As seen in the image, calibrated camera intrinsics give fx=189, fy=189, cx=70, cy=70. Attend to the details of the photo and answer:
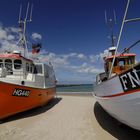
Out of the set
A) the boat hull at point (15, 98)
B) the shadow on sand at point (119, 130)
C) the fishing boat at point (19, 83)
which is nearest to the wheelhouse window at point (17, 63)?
the fishing boat at point (19, 83)

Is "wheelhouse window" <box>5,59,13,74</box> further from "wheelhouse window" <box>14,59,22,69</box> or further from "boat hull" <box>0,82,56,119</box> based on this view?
"boat hull" <box>0,82,56,119</box>

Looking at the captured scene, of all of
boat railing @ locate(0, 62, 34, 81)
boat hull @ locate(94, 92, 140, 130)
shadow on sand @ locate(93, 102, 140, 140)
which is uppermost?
boat railing @ locate(0, 62, 34, 81)

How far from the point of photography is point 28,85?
9.69m

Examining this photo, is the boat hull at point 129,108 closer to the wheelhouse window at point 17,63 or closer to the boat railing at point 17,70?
the boat railing at point 17,70

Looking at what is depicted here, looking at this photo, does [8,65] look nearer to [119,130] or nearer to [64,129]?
[64,129]

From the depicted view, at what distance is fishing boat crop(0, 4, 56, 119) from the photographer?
8.41 meters

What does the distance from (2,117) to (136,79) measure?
6.25m

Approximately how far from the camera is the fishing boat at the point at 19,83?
8414mm

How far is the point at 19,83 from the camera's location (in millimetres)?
9164

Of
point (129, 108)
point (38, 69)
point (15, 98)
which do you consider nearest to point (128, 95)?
point (129, 108)

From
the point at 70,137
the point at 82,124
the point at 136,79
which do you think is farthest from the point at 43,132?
the point at 136,79

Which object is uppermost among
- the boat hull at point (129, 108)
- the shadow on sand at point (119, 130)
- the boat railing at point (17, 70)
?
the boat railing at point (17, 70)

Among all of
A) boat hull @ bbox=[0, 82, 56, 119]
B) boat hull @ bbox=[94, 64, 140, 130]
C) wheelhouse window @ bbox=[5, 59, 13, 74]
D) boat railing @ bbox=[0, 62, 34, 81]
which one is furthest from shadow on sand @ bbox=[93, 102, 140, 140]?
wheelhouse window @ bbox=[5, 59, 13, 74]

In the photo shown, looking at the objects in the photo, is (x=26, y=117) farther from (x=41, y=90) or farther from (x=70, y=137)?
(x=70, y=137)
